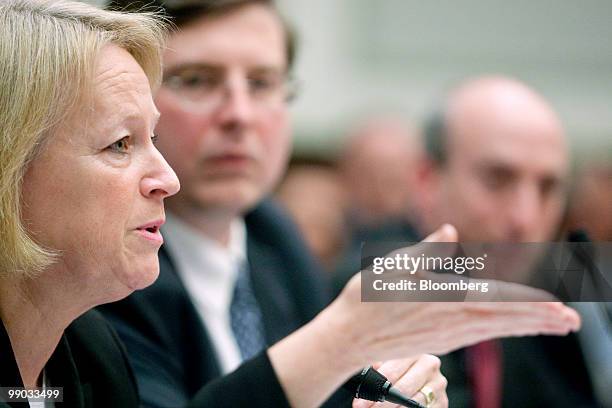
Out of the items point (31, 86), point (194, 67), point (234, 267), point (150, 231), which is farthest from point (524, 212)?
point (31, 86)

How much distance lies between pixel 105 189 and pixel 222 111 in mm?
577

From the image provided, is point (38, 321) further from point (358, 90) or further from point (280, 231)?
point (358, 90)

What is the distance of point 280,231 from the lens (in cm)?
198

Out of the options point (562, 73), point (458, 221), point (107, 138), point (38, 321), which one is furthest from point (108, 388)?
point (562, 73)

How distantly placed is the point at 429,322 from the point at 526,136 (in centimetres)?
92

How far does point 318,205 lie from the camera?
3645mm

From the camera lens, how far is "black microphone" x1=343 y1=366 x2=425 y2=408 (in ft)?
3.89

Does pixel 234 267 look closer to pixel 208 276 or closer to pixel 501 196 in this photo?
pixel 208 276

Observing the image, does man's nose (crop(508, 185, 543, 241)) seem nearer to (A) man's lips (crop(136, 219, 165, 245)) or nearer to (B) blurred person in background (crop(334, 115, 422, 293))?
(A) man's lips (crop(136, 219, 165, 245))

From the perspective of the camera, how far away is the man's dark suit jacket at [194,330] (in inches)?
50.8

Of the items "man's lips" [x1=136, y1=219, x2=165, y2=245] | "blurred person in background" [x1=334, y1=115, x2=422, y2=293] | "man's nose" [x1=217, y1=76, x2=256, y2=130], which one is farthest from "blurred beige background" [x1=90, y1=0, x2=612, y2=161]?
"man's lips" [x1=136, y1=219, x2=165, y2=245]

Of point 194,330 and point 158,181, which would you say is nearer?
point 158,181

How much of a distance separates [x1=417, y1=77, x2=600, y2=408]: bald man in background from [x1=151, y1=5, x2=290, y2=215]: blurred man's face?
0.38m

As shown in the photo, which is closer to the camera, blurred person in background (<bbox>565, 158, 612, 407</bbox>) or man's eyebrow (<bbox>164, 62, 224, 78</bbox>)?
blurred person in background (<bbox>565, 158, 612, 407</bbox>)
